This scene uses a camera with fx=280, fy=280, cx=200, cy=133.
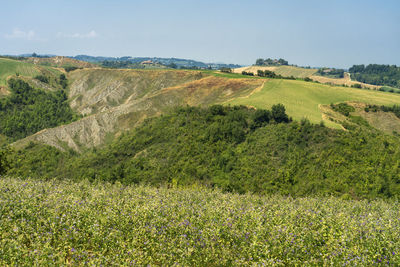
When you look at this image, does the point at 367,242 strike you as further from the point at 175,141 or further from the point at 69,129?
the point at 69,129

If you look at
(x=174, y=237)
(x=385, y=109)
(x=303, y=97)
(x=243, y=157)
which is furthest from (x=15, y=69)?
(x=174, y=237)

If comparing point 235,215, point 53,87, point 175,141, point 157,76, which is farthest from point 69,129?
point 235,215

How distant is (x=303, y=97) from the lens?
305ft

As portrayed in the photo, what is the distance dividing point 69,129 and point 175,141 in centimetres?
4972

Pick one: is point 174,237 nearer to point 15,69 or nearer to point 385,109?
point 385,109

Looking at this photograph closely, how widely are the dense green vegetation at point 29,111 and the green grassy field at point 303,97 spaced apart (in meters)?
95.8

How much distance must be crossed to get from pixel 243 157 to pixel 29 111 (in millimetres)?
125099

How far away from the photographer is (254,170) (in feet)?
192

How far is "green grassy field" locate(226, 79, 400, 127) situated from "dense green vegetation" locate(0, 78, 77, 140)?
3772 inches

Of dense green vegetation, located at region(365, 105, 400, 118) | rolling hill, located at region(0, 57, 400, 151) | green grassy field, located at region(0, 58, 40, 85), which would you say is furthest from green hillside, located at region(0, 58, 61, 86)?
dense green vegetation, located at region(365, 105, 400, 118)

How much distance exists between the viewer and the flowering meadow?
34.7 feet

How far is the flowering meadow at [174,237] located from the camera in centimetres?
1057

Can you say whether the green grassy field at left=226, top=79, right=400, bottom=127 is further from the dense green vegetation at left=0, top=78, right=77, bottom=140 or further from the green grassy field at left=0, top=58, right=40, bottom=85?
the green grassy field at left=0, top=58, right=40, bottom=85

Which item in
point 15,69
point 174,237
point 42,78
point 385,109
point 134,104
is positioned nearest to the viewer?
point 174,237
